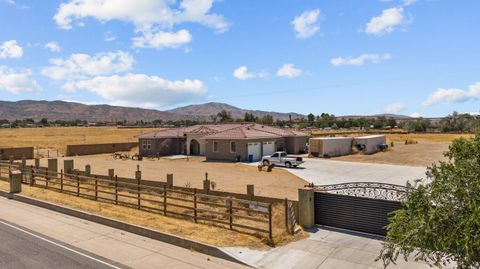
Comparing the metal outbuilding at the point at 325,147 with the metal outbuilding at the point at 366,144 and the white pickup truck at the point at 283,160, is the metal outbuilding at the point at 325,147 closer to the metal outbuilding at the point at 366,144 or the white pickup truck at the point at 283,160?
the metal outbuilding at the point at 366,144

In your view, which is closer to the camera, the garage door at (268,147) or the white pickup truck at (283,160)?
the white pickup truck at (283,160)

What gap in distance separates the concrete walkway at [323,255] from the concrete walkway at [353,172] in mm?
16264

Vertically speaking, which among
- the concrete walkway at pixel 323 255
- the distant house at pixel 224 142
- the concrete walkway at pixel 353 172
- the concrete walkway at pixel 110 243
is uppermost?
the distant house at pixel 224 142

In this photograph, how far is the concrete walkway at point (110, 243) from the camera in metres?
10.8

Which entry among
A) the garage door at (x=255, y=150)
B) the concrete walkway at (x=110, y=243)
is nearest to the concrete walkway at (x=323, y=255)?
the concrete walkway at (x=110, y=243)

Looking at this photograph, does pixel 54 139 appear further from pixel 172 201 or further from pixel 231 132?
pixel 172 201

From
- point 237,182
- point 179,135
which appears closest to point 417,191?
point 237,182

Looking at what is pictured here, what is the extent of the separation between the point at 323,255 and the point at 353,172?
25.1m

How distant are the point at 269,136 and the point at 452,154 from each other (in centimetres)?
4265

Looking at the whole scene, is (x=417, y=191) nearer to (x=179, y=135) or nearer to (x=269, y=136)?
(x=269, y=136)

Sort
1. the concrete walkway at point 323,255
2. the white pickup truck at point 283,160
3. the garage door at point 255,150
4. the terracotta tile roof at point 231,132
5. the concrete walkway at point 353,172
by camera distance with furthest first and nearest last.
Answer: the terracotta tile roof at point 231,132 → the garage door at point 255,150 → the white pickup truck at point 283,160 → the concrete walkway at point 353,172 → the concrete walkway at point 323,255

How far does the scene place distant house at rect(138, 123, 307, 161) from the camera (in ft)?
151

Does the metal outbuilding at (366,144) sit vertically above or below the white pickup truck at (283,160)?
above

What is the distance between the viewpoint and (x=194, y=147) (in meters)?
54.8
